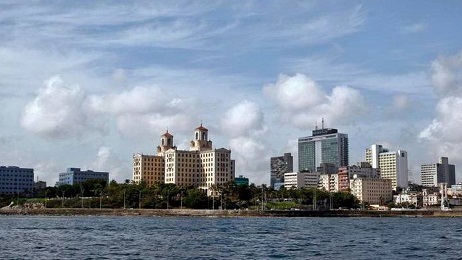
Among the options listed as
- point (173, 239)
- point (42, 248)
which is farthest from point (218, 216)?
point (42, 248)

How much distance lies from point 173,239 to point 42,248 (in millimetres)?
18311

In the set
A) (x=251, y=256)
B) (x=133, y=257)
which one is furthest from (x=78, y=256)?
(x=251, y=256)

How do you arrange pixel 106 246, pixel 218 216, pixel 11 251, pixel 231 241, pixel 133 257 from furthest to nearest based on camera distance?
pixel 218 216
pixel 231 241
pixel 106 246
pixel 11 251
pixel 133 257

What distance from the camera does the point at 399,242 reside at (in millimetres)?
77938

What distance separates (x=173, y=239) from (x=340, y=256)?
2651 centimetres

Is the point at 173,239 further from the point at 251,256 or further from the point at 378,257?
the point at 378,257

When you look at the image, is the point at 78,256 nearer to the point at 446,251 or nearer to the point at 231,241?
the point at 231,241

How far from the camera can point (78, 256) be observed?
57125 millimetres

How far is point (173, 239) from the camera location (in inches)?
3127

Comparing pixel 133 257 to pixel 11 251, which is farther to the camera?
pixel 11 251

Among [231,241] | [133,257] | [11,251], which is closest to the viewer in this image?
[133,257]

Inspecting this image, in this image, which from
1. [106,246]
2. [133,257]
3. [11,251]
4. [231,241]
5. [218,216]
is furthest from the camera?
[218,216]

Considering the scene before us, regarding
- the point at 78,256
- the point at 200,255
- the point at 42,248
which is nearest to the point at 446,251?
the point at 200,255

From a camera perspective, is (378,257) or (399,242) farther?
(399,242)
